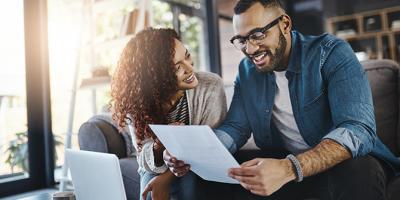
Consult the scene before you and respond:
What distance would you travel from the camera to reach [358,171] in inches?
33.2

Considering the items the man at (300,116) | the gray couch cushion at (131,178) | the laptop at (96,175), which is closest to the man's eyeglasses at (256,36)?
the man at (300,116)

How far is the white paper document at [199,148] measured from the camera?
0.74 metres

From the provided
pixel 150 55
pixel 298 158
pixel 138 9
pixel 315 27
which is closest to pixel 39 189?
pixel 138 9

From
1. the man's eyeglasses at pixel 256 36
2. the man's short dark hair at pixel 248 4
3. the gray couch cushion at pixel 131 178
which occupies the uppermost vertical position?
the man's short dark hair at pixel 248 4

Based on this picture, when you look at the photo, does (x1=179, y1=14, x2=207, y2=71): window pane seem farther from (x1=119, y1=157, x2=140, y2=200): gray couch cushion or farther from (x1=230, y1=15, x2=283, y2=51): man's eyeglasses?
(x1=230, y1=15, x2=283, y2=51): man's eyeglasses

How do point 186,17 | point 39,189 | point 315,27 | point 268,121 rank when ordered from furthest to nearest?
point 315,27
point 186,17
point 39,189
point 268,121

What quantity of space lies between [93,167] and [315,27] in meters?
4.81

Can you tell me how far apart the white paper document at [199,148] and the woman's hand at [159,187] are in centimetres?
18

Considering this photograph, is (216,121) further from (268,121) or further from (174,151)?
(174,151)

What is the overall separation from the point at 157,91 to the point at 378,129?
84 cm

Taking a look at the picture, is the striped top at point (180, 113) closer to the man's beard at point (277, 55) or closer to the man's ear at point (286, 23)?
the man's beard at point (277, 55)

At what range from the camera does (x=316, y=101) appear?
1.07 meters

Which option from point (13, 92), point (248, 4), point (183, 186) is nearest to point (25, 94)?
point (13, 92)

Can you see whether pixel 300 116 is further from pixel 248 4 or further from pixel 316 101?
pixel 248 4
